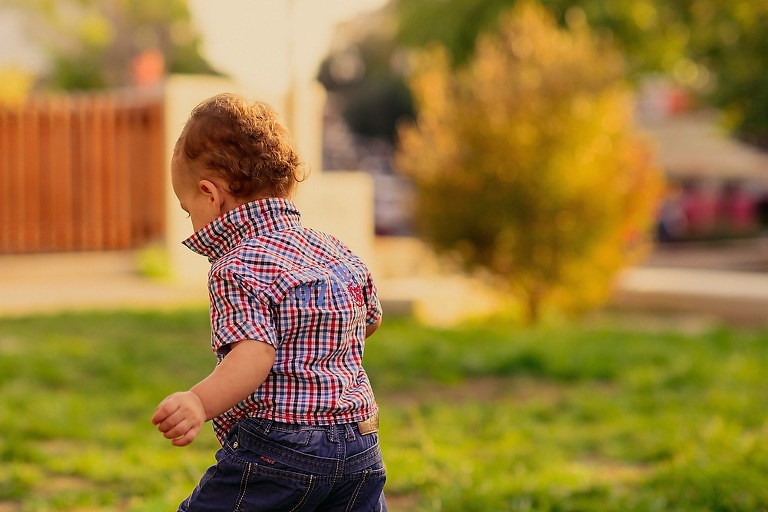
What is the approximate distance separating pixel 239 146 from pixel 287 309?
0.36m

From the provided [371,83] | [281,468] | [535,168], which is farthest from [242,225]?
[371,83]

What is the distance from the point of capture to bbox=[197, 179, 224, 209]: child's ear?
93.7 inches

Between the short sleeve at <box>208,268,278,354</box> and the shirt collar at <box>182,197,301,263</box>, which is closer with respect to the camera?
the short sleeve at <box>208,268,278,354</box>

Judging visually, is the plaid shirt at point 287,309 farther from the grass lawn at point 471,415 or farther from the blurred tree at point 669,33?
the blurred tree at point 669,33

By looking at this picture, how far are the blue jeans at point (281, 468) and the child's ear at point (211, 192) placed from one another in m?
0.48

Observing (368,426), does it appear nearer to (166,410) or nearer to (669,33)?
(166,410)

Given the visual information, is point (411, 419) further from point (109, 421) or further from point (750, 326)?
point (750, 326)

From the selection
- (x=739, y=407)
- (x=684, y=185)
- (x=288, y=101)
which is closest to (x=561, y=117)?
(x=288, y=101)

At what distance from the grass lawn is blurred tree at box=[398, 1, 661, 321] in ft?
2.09

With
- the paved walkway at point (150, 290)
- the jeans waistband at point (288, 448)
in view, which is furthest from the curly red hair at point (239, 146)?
the paved walkway at point (150, 290)

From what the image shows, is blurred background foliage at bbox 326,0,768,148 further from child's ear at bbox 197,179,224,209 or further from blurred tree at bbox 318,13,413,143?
blurred tree at bbox 318,13,413,143

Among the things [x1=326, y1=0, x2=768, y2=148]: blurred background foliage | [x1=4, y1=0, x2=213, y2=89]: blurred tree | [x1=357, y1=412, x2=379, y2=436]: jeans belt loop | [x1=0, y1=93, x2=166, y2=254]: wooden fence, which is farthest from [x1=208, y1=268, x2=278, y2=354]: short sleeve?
[x1=4, y1=0, x2=213, y2=89]: blurred tree

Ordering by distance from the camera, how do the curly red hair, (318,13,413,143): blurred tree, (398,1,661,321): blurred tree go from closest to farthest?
1. the curly red hair
2. (398,1,661,321): blurred tree
3. (318,13,413,143): blurred tree

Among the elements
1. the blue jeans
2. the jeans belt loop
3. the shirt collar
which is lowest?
the blue jeans
